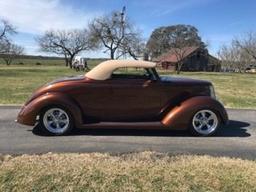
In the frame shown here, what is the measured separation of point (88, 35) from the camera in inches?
2547

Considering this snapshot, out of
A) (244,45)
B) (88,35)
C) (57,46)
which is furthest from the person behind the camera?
(57,46)

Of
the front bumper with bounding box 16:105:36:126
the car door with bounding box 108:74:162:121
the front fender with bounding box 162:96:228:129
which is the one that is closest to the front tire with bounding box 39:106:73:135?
the front bumper with bounding box 16:105:36:126

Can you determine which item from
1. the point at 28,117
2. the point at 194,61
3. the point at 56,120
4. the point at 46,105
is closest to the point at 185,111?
the point at 56,120

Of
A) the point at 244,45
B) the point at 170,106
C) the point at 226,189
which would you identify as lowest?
the point at 226,189

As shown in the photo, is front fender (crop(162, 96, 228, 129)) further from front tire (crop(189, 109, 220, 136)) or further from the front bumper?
the front bumper

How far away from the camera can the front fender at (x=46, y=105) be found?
6586 millimetres

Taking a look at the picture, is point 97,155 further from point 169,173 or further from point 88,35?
point 88,35

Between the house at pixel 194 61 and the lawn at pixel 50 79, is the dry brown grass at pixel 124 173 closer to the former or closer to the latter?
the lawn at pixel 50 79

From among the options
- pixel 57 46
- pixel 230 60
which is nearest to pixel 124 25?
pixel 57 46

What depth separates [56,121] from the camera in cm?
671

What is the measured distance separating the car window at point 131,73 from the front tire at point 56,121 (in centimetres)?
117

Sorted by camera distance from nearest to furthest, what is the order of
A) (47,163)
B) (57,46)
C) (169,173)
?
(169,173) → (47,163) → (57,46)

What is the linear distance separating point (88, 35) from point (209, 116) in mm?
59430

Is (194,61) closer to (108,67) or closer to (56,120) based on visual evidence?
(108,67)
